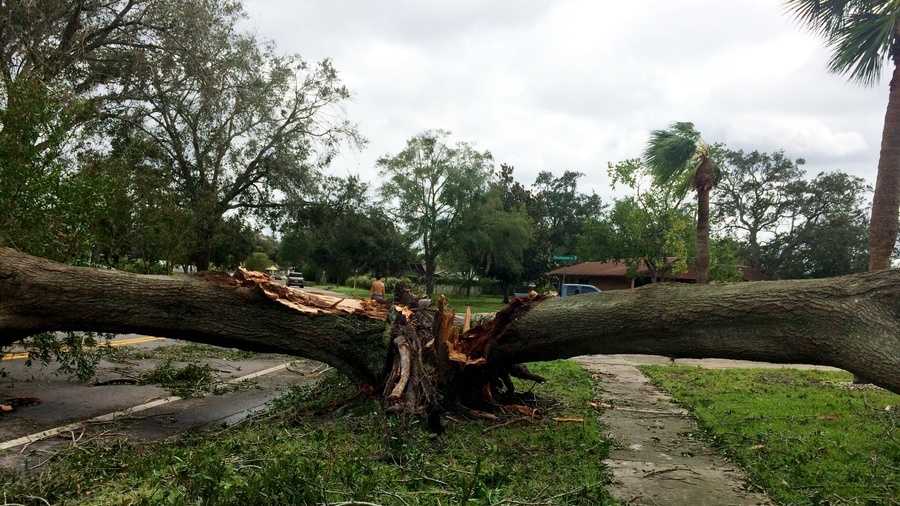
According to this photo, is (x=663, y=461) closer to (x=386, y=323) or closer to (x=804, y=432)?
(x=804, y=432)

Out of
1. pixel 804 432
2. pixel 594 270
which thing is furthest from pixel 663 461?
pixel 594 270

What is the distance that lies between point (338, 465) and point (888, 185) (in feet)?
29.2

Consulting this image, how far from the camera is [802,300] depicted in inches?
181

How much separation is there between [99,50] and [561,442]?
13656 mm

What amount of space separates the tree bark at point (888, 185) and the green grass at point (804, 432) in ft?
6.96

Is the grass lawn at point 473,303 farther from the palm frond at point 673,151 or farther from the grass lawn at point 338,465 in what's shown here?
the grass lawn at point 338,465

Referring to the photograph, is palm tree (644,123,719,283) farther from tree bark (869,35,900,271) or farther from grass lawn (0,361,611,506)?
grass lawn (0,361,611,506)

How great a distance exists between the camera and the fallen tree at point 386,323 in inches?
210

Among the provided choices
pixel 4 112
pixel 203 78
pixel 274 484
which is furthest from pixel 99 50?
pixel 274 484

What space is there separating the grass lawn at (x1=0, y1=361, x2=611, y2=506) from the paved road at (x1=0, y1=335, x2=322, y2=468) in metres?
0.66

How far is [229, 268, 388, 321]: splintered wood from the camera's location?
6422 millimetres

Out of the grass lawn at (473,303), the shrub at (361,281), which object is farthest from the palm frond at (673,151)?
the shrub at (361,281)

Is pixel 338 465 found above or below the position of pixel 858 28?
below

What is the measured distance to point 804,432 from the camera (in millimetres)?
6082
